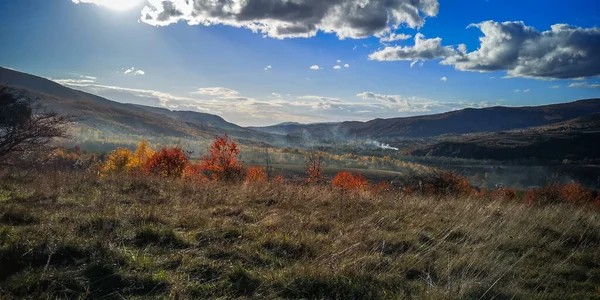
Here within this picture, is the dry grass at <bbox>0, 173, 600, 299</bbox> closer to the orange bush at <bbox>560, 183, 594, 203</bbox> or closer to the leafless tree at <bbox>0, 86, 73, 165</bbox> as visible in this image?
the leafless tree at <bbox>0, 86, 73, 165</bbox>

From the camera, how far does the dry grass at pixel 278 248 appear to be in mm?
4258

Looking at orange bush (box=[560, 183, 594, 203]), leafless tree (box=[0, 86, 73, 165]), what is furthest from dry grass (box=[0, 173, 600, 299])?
orange bush (box=[560, 183, 594, 203])

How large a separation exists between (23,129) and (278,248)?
8.95 m

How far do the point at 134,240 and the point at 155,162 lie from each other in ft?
184

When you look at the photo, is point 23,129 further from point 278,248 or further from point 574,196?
point 574,196

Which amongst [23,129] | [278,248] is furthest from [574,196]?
→ [23,129]

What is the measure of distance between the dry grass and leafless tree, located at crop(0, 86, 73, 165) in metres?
1.92

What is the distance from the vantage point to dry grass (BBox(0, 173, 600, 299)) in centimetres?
426

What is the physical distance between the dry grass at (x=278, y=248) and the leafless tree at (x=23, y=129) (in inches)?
75.8

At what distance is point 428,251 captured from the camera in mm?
5699

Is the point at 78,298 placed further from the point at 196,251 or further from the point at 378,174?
the point at 378,174

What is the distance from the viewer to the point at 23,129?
9898 mm

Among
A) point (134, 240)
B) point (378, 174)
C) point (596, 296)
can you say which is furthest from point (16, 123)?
point (378, 174)

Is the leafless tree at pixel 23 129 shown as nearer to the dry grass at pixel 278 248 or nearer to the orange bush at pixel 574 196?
the dry grass at pixel 278 248
